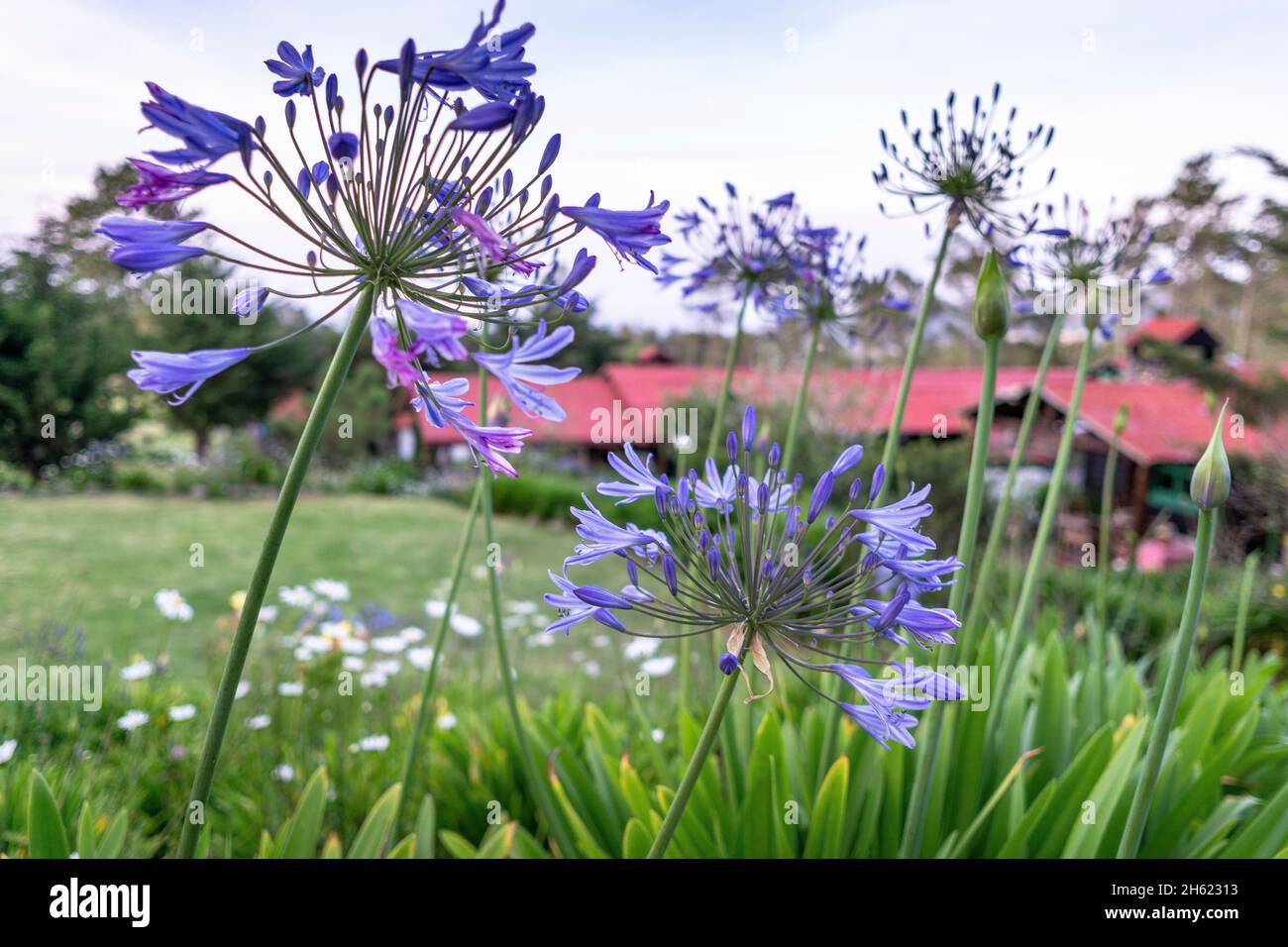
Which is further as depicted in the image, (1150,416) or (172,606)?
(1150,416)

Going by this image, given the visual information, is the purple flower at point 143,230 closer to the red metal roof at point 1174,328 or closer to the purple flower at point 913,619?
the purple flower at point 913,619

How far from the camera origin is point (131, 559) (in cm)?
1113

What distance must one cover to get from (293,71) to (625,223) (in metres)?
0.43

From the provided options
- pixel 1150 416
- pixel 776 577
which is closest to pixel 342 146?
pixel 776 577

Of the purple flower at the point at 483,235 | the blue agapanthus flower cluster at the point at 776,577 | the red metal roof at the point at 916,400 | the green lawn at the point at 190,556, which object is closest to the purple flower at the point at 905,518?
the blue agapanthus flower cluster at the point at 776,577

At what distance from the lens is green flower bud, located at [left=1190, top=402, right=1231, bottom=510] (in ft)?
3.93

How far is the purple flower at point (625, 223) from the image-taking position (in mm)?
1025

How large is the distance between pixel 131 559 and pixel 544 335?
11919mm

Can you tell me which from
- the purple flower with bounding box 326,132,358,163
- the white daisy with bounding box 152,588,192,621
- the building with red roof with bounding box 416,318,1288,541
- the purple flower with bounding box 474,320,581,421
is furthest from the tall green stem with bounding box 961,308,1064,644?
the building with red roof with bounding box 416,318,1288,541

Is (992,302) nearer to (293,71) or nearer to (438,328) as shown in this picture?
(438,328)

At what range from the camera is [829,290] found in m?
2.38
